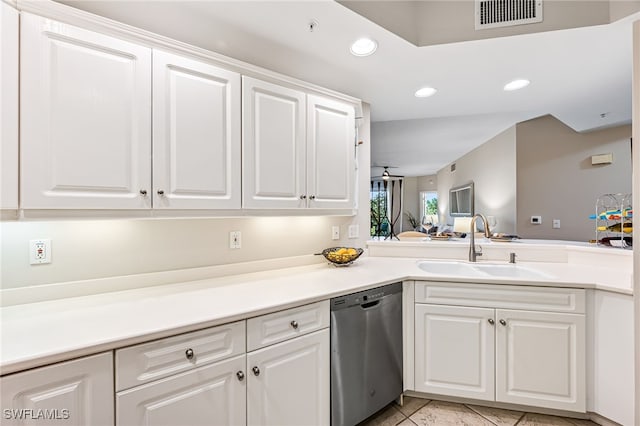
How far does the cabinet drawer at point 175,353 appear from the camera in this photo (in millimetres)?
1028

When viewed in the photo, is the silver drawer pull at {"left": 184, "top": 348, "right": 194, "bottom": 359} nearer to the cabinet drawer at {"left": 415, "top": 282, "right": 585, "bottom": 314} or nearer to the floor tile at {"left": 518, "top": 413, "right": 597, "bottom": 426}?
the cabinet drawer at {"left": 415, "top": 282, "right": 585, "bottom": 314}

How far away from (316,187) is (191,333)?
1147 mm

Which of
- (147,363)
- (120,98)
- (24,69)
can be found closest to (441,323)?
(147,363)

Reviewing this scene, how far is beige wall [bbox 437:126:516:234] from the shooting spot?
4.36 metres

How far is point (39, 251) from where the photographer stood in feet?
4.45

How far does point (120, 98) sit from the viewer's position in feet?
4.27

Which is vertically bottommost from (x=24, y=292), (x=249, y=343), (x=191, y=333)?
(x=249, y=343)

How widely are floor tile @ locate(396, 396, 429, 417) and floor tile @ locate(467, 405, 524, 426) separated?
30cm

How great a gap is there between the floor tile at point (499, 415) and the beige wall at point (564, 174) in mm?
2865

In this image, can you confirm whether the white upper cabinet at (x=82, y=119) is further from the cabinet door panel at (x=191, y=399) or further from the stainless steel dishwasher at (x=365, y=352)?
the stainless steel dishwasher at (x=365, y=352)

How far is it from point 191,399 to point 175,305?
1.25ft

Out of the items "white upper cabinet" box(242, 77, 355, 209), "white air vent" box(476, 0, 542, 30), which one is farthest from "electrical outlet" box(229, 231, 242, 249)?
"white air vent" box(476, 0, 542, 30)

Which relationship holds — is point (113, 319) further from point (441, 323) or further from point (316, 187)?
point (441, 323)

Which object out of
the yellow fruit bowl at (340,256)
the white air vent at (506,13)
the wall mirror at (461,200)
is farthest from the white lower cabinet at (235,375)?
the wall mirror at (461,200)
